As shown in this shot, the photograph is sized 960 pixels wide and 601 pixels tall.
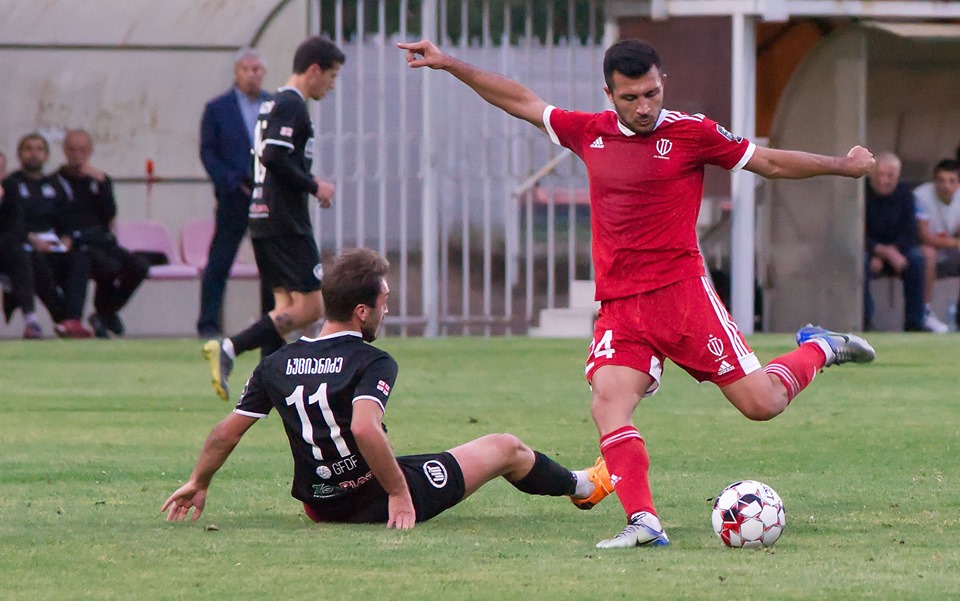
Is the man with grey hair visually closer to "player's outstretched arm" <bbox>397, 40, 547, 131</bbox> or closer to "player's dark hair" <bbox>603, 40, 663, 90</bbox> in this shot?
"player's outstretched arm" <bbox>397, 40, 547, 131</bbox>

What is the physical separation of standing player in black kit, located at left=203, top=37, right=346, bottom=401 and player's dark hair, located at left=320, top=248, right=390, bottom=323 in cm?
418

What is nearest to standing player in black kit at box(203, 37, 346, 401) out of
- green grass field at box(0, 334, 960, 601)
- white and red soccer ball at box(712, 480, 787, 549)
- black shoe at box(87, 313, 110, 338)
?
green grass field at box(0, 334, 960, 601)

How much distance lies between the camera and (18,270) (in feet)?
50.7

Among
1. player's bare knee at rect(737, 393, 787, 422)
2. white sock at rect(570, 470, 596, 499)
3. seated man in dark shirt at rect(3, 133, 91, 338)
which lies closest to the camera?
player's bare knee at rect(737, 393, 787, 422)

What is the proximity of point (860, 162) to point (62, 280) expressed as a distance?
36.0 ft

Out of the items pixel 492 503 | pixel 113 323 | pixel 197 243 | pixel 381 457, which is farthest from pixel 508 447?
pixel 197 243

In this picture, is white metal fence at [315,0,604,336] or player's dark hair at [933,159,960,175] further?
player's dark hair at [933,159,960,175]

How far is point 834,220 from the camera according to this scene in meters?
17.9

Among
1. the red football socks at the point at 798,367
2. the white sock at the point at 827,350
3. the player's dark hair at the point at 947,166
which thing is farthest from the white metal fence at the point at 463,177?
the red football socks at the point at 798,367

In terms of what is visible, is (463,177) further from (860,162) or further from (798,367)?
(860,162)

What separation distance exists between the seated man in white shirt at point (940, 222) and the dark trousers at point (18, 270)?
28.3 ft

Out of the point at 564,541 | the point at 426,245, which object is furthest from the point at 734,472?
the point at 426,245

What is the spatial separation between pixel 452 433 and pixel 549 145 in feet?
32.0

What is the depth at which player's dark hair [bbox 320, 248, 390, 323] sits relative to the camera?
19.3ft
